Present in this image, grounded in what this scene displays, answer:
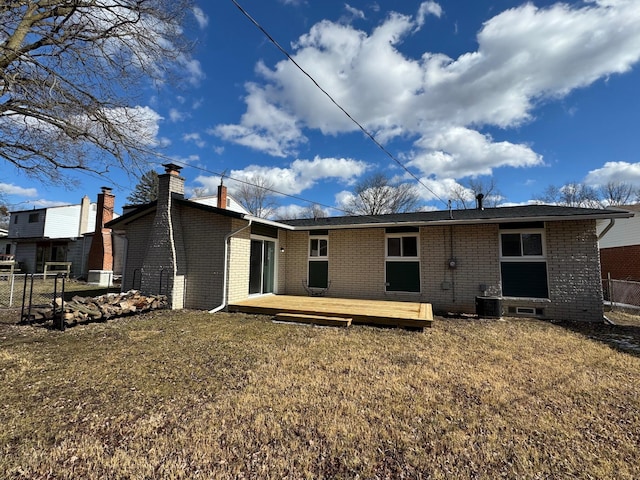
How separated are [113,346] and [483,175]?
2988 cm

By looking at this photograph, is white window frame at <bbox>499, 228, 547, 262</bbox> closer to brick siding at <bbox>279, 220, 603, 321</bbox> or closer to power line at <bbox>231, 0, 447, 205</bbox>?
brick siding at <bbox>279, 220, 603, 321</bbox>

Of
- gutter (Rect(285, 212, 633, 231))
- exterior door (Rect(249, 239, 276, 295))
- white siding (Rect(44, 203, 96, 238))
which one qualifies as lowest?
exterior door (Rect(249, 239, 276, 295))

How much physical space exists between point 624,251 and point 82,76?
78.0 ft

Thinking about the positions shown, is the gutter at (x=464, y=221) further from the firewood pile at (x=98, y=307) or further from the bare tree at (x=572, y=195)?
the bare tree at (x=572, y=195)

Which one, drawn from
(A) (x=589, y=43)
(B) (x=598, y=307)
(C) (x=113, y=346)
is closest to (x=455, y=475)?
(C) (x=113, y=346)

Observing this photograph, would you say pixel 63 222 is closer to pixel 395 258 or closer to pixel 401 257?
pixel 395 258

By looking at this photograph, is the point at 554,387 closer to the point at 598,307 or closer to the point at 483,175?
the point at 598,307

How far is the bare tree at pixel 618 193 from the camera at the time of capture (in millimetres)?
30250

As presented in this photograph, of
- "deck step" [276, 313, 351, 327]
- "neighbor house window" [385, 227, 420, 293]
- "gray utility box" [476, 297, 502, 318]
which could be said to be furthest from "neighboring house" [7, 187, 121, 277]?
"gray utility box" [476, 297, 502, 318]

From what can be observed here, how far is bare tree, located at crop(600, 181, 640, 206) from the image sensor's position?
99.2 ft

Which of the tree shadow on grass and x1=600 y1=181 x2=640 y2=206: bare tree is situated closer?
the tree shadow on grass

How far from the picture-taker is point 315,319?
695 cm

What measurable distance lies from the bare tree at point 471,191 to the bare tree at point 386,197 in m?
4.77

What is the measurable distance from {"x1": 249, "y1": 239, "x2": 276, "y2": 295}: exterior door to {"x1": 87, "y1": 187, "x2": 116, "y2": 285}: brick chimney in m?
11.1
